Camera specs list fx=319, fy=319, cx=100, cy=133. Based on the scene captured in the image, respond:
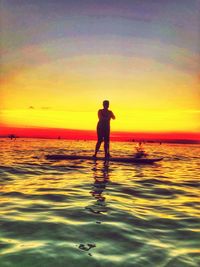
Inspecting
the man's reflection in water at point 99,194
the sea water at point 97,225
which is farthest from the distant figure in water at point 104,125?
the sea water at point 97,225

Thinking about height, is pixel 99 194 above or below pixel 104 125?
below

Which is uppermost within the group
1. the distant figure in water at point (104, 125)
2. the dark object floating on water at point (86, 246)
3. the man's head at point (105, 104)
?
the man's head at point (105, 104)

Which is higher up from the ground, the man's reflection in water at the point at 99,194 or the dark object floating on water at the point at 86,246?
the dark object floating on water at the point at 86,246

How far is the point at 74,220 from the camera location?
15.6ft

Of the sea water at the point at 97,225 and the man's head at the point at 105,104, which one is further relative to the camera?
the man's head at the point at 105,104

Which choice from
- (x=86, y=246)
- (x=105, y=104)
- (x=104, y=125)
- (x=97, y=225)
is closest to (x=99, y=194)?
(x=97, y=225)

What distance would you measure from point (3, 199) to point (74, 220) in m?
2.14

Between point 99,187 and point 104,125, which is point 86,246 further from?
point 104,125

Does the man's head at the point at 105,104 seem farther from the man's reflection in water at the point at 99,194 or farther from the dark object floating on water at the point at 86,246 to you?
the dark object floating on water at the point at 86,246

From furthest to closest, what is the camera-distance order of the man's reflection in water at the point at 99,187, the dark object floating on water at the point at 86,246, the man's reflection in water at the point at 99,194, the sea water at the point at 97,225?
the man's reflection in water at the point at 99,187
the man's reflection in water at the point at 99,194
the dark object floating on water at the point at 86,246
the sea water at the point at 97,225

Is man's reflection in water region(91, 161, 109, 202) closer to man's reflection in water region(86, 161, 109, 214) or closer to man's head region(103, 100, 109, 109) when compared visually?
man's reflection in water region(86, 161, 109, 214)

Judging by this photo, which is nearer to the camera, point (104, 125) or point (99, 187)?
point (99, 187)

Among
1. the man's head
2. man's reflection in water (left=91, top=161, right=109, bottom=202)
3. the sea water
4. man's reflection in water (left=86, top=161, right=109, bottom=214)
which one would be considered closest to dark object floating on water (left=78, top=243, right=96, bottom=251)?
the sea water

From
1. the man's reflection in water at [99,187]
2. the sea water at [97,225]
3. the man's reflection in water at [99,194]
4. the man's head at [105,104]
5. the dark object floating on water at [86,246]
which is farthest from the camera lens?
the man's head at [105,104]
